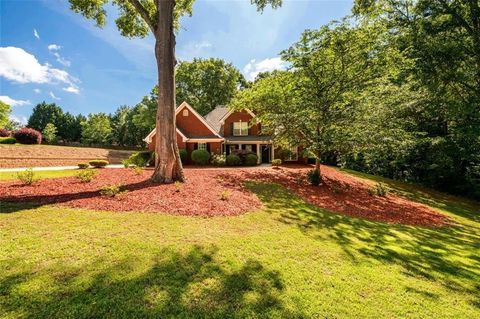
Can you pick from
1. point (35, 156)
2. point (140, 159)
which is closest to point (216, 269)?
point (140, 159)

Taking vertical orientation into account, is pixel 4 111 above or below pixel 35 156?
above

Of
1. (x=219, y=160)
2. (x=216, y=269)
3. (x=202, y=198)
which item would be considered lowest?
(x=216, y=269)

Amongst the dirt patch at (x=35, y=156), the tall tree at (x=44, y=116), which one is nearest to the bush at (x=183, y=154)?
the dirt patch at (x=35, y=156)

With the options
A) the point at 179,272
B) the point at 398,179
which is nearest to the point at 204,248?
the point at 179,272

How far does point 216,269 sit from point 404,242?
6.71m

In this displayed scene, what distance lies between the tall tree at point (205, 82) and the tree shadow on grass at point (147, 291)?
41.9 m

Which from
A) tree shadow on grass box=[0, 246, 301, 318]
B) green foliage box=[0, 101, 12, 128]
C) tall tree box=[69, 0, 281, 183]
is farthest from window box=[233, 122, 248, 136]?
green foliage box=[0, 101, 12, 128]

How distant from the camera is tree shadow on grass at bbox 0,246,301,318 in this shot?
12.3 feet

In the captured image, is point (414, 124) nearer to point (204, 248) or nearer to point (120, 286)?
point (204, 248)

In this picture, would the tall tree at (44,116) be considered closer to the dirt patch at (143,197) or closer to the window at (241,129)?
the window at (241,129)

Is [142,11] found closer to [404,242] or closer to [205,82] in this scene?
[404,242]

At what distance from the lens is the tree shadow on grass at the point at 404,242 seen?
6121 mm

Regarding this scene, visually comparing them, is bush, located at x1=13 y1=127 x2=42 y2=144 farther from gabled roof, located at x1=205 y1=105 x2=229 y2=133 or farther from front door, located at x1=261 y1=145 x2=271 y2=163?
front door, located at x1=261 y1=145 x2=271 y2=163

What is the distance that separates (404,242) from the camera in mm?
8117
